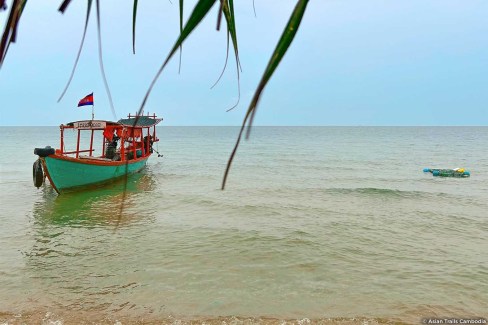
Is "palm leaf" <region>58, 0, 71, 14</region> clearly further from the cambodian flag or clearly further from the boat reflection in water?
the cambodian flag

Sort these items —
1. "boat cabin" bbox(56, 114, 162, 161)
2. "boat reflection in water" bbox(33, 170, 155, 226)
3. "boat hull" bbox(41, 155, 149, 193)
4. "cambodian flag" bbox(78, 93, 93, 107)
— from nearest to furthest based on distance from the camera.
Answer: "boat reflection in water" bbox(33, 170, 155, 226) → "boat hull" bbox(41, 155, 149, 193) → "cambodian flag" bbox(78, 93, 93, 107) → "boat cabin" bbox(56, 114, 162, 161)

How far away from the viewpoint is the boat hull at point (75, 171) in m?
14.3

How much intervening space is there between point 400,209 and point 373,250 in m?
5.90

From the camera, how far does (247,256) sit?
824cm

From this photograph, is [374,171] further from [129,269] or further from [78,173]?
[129,269]

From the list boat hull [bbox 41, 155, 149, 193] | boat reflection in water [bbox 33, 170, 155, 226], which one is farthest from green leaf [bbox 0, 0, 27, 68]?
boat hull [bbox 41, 155, 149, 193]

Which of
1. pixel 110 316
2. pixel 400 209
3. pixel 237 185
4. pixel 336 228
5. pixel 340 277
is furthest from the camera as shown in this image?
pixel 237 185

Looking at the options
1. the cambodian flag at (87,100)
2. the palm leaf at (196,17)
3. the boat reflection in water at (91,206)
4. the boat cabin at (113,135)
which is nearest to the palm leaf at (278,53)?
the palm leaf at (196,17)

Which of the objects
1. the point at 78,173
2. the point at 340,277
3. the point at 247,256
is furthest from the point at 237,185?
the point at 340,277

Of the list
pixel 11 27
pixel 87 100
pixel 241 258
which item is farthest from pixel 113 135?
pixel 11 27

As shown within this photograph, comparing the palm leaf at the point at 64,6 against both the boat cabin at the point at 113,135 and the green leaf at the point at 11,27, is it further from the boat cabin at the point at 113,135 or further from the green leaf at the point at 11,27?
the boat cabin at the point at 113,135

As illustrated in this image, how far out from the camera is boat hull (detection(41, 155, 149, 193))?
14273 mm

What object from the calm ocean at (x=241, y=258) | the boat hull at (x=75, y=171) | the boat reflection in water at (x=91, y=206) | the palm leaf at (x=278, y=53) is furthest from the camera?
the boat hull at (x=75, y=171)

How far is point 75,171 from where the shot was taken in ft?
49.9
